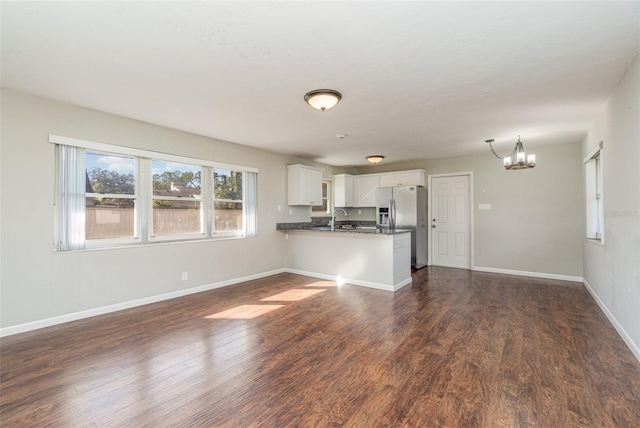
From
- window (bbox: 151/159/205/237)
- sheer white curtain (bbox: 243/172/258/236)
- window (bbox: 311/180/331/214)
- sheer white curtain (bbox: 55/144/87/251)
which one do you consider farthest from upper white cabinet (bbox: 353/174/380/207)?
sheer white curtain (bbox: 55/144/87/251)

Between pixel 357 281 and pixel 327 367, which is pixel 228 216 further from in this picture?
pixel 327 367

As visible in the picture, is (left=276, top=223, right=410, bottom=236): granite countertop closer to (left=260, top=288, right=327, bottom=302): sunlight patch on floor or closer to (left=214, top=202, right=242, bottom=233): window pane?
(left=214, top=202, right=242, bottom=233): window pane

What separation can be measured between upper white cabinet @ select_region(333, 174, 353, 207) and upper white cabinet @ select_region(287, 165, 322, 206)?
Result: 4.19 feet

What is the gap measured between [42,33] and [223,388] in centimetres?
281

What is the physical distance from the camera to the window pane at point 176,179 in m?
4.22

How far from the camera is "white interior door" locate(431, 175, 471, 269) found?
646 cm

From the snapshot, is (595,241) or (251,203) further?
(251,203)

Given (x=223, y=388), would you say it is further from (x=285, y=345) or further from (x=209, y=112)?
(x=209, y=112)

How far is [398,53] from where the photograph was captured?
2277mm

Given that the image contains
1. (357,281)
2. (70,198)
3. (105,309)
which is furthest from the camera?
(357,281)

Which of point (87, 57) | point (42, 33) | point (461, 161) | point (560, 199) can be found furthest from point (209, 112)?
point (560, 199)

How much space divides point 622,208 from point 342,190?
528 cm

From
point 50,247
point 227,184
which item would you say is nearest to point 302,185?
point 227,184

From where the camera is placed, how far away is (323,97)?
294 cm
